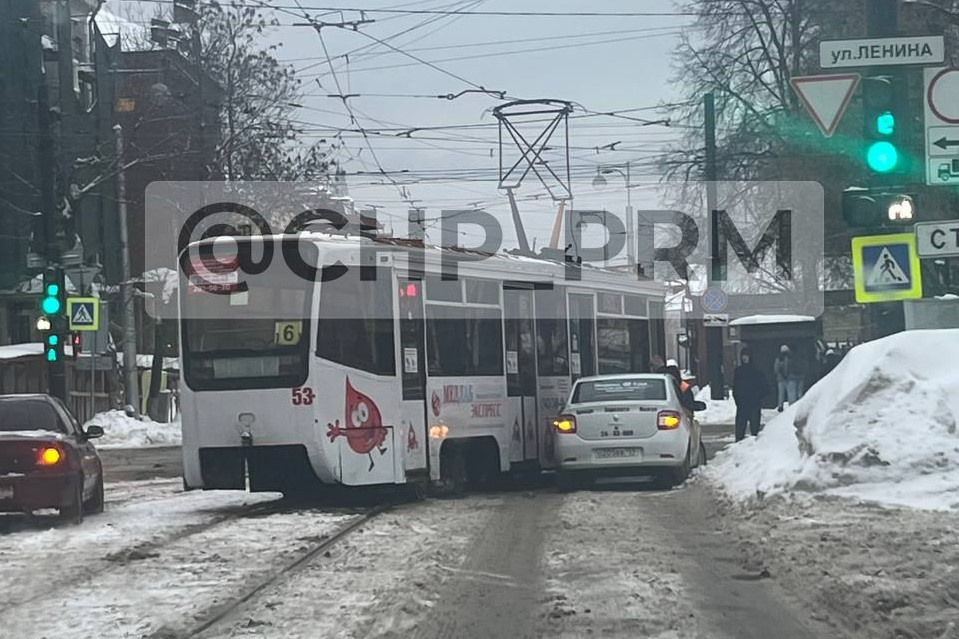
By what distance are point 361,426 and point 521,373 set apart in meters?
4.08

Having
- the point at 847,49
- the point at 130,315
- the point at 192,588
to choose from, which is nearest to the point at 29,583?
the point at 192,588

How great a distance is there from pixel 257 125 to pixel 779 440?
84.3ft

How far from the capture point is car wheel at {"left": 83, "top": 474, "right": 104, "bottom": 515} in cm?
1504

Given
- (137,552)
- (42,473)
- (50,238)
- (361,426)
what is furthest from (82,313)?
(137,552)

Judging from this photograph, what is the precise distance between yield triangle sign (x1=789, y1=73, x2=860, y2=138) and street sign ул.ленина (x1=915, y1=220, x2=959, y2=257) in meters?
1.48

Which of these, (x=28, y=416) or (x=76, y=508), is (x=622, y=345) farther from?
(x=76, y=508)

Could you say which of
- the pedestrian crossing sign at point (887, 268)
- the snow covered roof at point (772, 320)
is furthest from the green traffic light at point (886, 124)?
the snow covered roof at point (772, 320)

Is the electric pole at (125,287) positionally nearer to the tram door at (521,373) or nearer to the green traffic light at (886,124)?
the tram door at (521,373)

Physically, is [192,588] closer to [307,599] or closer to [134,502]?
[307,599]

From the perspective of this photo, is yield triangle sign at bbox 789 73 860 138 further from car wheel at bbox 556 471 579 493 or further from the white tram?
car wheel at bbox 556 471 579 493

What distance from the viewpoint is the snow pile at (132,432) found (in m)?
34.6

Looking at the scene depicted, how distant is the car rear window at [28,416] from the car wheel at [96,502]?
0.75 m

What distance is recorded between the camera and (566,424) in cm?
1733

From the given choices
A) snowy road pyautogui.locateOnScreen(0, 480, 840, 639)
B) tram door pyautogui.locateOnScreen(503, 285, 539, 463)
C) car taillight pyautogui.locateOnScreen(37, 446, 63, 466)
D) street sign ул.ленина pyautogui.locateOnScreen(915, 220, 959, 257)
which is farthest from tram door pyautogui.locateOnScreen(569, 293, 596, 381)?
car taillight pyautogui.locateOnScreen(37, 446, 63, 466)
